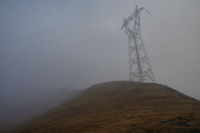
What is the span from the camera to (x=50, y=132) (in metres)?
10.5

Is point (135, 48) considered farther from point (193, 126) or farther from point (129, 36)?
point (193, 126)

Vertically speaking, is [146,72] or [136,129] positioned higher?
[146,72]

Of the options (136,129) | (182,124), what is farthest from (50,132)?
(182,124)

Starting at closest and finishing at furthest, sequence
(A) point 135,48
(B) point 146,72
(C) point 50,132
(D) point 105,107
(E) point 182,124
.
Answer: (E) point 182,124
(C) point 50,132
(D) point 105,107
(B) point 146,72
(A) point 135,48

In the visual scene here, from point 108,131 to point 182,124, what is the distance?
4023 mm

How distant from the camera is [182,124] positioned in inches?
325

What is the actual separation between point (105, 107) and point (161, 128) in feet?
30.9

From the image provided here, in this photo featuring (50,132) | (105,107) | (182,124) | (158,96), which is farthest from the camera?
(158,96)

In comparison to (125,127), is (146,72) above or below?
above

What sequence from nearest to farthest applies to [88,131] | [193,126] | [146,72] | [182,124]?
1. [193,126]
2. [182,124]
3. [88,131]
4. [146,72]

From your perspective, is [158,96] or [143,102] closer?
[143,102]

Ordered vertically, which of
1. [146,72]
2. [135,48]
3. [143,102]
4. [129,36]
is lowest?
[143,102]

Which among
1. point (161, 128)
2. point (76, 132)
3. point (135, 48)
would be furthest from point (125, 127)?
point (135, 48)

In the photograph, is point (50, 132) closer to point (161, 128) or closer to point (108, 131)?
point (108, 131)
